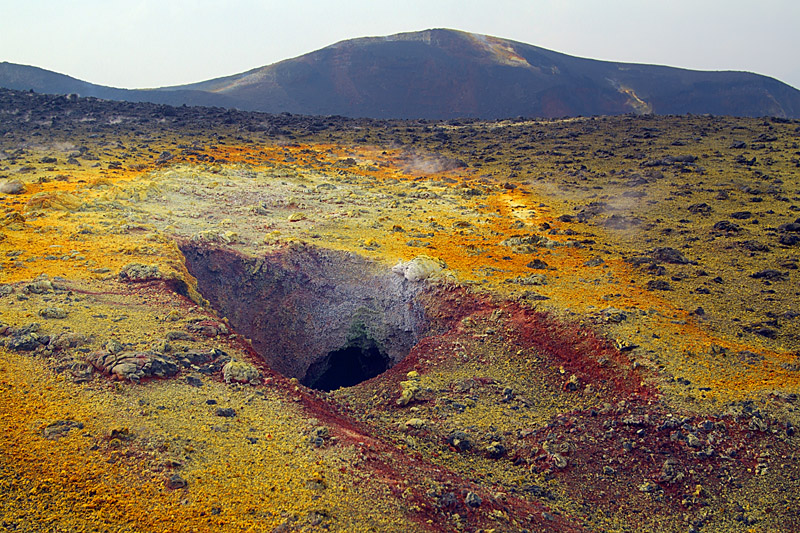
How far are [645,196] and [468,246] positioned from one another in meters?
9.57

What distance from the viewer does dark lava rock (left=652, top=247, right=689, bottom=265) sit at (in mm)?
13453

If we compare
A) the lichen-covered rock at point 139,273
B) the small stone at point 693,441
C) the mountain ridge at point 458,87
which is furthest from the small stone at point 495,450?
the mountain ridge at point 458,87

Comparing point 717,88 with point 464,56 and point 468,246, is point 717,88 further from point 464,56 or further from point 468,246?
point 468,246

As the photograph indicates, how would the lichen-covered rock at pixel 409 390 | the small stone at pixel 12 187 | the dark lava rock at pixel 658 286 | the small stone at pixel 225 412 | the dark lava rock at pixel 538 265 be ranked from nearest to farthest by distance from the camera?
the small stone at pixel 225 412 → the lichen-covered rock at pixel 409 390 → the dark lava rock at pixel 658 286 → the dark lava rock at pixel 538 265 → the small stone at pixel 12 187

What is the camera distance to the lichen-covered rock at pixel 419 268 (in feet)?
39.8

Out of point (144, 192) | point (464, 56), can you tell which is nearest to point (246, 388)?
point (144, 192)

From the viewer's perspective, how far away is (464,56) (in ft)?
235

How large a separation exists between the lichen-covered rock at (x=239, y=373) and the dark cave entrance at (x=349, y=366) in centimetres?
512

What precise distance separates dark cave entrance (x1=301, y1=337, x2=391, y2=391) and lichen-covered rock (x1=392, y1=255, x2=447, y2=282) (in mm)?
1820

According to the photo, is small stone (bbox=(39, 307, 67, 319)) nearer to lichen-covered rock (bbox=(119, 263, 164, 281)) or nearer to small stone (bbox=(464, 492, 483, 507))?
lichen-covered rock (bbox=(119, 263, 164, 281))

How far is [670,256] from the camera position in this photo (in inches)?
535

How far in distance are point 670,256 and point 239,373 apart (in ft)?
37.1

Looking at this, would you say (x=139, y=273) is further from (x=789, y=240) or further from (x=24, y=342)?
(x=789, y=240)

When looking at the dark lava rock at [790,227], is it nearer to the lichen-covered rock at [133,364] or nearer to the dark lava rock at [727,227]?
the dark lava rock at [727,227]
